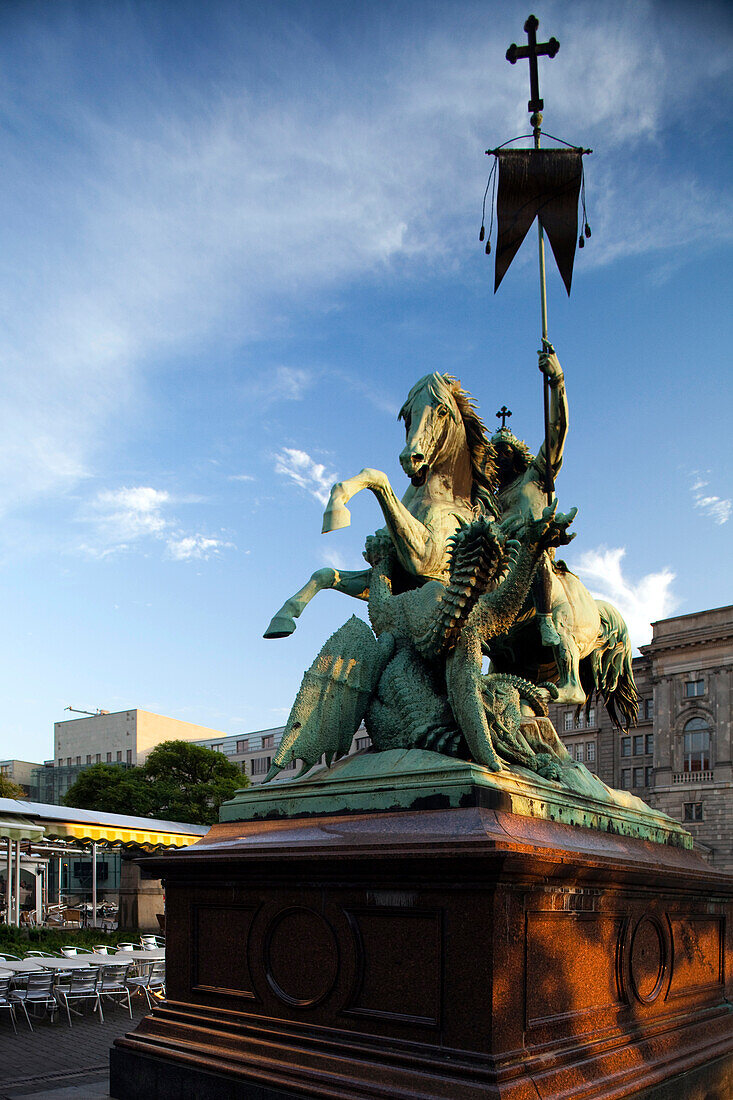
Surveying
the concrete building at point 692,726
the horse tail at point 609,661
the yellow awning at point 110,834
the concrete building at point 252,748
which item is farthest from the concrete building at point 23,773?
the horse tail at point 609,661

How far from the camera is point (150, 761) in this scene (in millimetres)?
48000

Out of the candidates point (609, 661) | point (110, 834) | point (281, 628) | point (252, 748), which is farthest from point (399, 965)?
point (252, 748)

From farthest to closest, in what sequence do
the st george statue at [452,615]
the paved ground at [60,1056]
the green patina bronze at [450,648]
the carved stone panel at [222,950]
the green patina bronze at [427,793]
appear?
1. the paved ground at [60,1056]
2. the st george statue at [452,615]
3. the green patina bronze at [450,648]
4. the carved stone panel at [222,950]
5. the green patina bronze at [427,793]

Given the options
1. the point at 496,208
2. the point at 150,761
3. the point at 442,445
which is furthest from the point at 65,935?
the point at 150,761

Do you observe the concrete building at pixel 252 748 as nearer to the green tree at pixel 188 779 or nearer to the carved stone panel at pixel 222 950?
the green tree at pixel 188 779

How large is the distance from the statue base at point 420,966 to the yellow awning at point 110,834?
13523mm

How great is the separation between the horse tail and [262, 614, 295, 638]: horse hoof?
10.9 ft

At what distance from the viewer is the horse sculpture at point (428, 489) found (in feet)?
22.9

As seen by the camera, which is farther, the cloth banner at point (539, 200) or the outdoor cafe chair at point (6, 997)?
the outdoor cafe chair at point (6, 997)

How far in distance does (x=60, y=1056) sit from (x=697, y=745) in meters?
50.4

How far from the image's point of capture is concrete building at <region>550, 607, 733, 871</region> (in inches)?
2076

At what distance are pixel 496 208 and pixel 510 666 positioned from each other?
414 centimetres

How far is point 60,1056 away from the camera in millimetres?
9633

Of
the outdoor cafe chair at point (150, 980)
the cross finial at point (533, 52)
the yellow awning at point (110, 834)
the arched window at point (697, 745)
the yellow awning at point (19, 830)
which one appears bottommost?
the arched window at point (697, 745)
